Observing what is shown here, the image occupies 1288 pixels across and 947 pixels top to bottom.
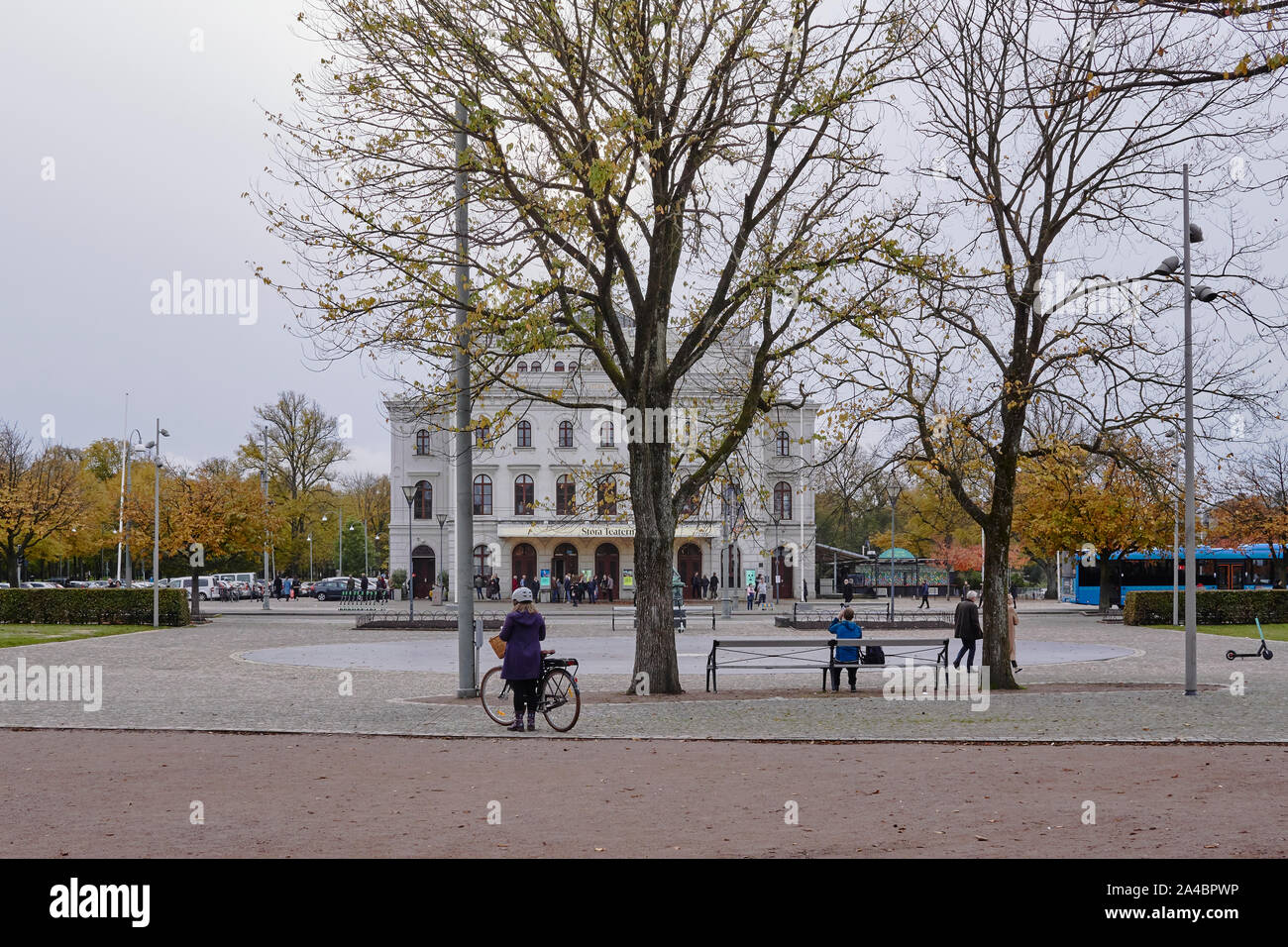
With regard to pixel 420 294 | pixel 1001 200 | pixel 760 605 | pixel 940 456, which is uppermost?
pixel 1001 200

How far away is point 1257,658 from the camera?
88.1ft

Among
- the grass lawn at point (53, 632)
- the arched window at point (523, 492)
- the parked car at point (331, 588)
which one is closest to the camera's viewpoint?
the grass lawn at point (53, 632)

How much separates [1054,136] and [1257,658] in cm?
1462

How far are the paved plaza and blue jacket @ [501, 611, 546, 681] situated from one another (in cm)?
78

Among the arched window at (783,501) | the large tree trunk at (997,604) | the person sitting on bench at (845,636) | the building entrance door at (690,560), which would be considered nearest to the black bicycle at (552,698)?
the person sitting on bench at (845,636)

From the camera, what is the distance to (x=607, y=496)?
67.0 ft

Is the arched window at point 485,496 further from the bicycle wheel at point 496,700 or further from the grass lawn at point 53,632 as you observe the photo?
the bicycle wheel at point 496,700

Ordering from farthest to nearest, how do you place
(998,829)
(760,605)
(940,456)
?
(760,605) < (940,456) < (998,829)

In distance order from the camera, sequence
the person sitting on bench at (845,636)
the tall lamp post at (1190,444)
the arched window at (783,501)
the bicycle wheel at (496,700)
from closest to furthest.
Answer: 1. the bicycle wheel at (496,700)
2. the tall lamp post at (1190,444)
3. the person sitting on bench at (845,636)
4. the arched window at (783,501)

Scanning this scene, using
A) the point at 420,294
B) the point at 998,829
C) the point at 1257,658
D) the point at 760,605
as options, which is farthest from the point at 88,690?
the point at 760,605

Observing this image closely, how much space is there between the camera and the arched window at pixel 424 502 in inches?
2815

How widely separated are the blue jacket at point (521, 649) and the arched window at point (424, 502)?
192 ft

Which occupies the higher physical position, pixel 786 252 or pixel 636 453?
pixel 786 252
